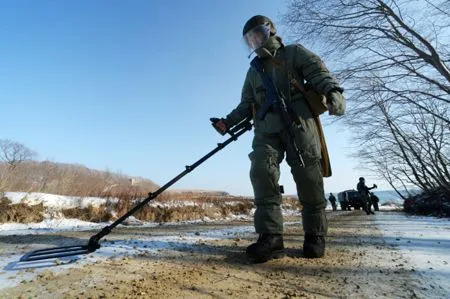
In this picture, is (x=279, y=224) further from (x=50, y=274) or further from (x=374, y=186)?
(x=374, y=186)

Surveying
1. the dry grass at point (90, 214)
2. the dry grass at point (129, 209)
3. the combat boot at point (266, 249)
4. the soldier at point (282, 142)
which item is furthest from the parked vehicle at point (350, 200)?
the combat boot at point (266, 249)

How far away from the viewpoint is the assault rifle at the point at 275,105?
9.02 feet

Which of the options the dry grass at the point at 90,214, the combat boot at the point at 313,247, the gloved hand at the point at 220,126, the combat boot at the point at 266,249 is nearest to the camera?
the combat boot at the point at 266,249

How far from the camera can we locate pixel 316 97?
9.59 ft

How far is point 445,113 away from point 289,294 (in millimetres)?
14968

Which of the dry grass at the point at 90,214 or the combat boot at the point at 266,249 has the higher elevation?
the dry grass at the point at 90,214

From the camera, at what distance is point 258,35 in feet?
10.2

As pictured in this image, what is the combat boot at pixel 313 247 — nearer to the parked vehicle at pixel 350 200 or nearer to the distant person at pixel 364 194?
the distant person at pixel 364 194

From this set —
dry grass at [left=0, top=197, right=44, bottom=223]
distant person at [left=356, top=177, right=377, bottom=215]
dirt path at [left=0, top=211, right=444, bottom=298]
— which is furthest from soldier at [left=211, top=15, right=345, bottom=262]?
distant person at [left=356, top=177, right=377, bottom=215]

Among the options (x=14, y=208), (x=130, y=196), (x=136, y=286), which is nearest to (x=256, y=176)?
(x=136, y=286)

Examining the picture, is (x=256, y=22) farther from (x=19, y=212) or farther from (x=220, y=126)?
(x=19, y=212)

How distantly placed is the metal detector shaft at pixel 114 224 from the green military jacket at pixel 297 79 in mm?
159

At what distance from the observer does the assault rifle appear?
2.75 metres

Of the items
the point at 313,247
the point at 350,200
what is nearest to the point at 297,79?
the point at 313,247
